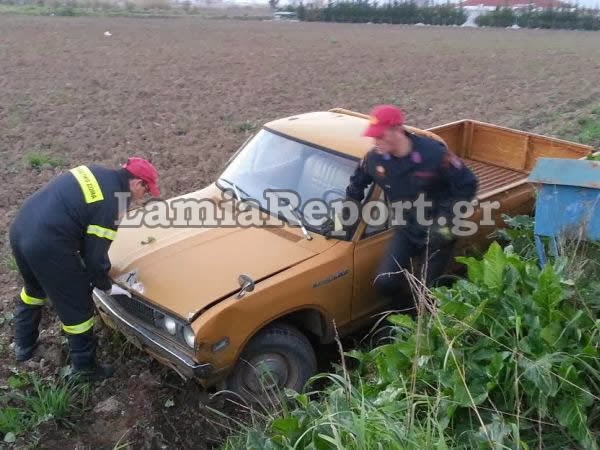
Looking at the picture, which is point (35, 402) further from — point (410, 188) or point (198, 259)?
point (410, 188)

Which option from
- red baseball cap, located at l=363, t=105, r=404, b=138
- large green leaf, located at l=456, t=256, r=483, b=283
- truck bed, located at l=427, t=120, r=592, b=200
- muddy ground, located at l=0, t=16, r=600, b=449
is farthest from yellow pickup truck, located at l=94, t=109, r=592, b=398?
truck bed, located at l=427, t=120, r=592, b=200

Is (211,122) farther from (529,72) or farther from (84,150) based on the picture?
(529,72)

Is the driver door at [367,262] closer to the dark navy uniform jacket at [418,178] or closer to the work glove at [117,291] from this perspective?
the dark navy uniform jacket at [418,178]

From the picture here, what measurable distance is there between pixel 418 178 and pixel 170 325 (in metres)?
2.01

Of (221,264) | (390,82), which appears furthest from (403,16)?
(221,264)

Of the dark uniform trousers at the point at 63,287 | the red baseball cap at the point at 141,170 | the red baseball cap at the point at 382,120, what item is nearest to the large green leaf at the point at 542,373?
the red baseball cap at the point at 382,120

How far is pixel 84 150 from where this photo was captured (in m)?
9.59

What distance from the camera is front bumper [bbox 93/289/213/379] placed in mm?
3596

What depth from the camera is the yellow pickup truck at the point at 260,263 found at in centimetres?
370

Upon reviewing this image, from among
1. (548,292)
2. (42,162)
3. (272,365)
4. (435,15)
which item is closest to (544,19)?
(435,15)

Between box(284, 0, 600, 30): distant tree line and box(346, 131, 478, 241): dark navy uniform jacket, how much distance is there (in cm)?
4313

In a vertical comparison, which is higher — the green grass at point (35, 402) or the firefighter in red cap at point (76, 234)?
the firefighter in red cap at point (76, 234)

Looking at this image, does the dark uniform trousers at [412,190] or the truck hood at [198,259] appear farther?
the dark uniform trousers at [412,190]

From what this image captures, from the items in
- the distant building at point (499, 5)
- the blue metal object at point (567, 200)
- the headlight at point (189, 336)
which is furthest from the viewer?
the distant building at point (499, 5)
